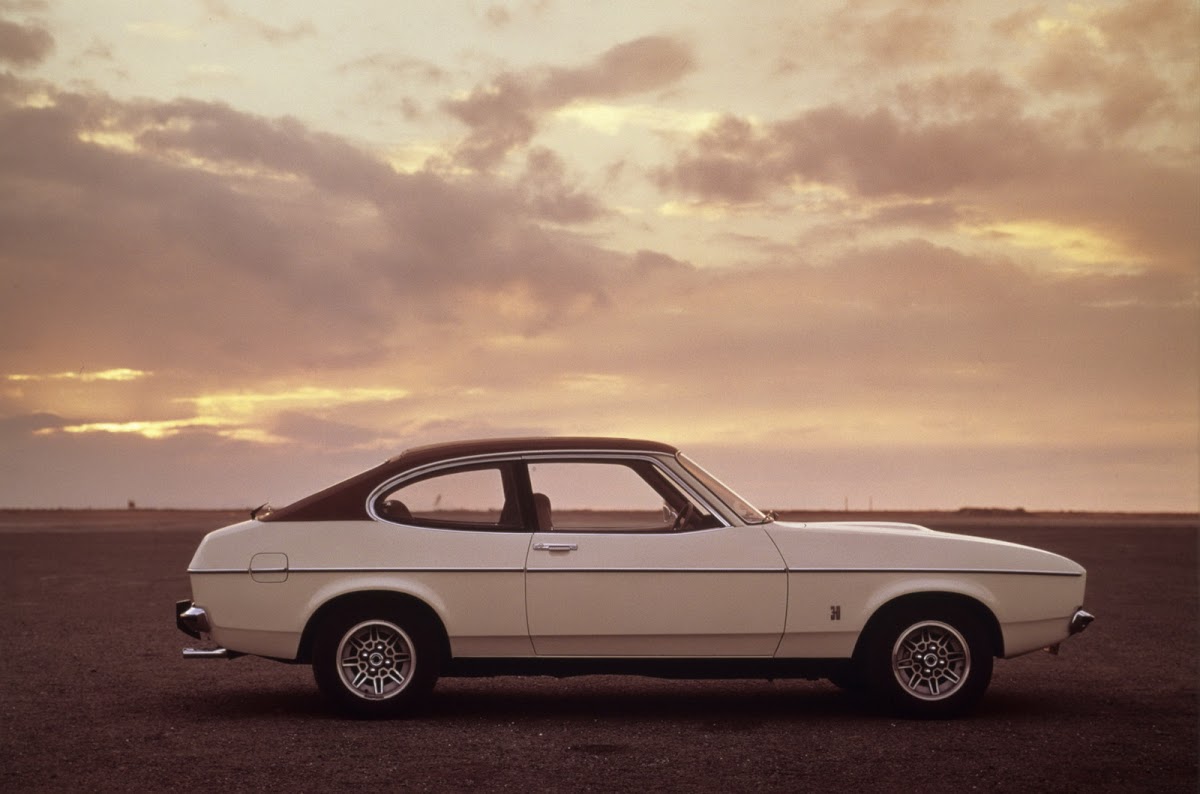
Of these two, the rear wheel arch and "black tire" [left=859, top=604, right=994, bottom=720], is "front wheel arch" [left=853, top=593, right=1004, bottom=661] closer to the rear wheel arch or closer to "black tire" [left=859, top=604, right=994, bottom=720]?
"black tire" [left=859, top=604, right=994, bottom=720]

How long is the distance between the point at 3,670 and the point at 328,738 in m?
4.59

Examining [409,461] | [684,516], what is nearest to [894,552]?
[684,516]

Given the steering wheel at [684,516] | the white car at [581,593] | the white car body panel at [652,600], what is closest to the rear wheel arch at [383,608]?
the white car at [581,593]

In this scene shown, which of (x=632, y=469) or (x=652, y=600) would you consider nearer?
(x=652, y=600)

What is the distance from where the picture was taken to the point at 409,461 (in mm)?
9117

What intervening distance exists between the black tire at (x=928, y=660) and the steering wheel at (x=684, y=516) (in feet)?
4.38

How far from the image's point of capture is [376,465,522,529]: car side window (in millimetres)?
8938

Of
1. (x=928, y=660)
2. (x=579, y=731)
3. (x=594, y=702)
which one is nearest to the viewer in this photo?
(x=579, y=731)

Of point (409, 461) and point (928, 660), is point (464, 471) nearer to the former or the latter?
point (409, 461)

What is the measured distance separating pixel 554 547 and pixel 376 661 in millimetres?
1319

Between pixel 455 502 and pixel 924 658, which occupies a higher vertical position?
pixel 455 502

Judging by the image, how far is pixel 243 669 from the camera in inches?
468

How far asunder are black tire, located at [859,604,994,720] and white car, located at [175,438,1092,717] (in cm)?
1

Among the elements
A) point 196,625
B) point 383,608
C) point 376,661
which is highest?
point 383,608
